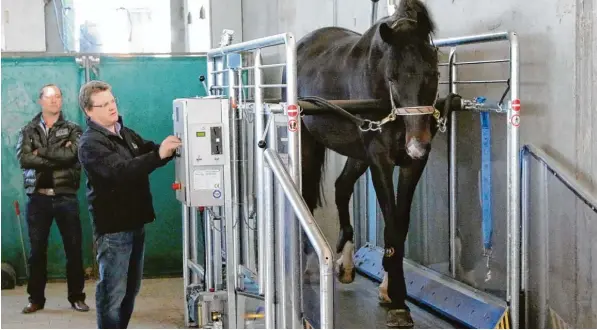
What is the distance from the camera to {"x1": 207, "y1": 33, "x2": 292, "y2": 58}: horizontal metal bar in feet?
12.2

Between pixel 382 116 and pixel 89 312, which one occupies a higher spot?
pixel 382 116

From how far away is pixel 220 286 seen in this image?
537cm

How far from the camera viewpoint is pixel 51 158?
604 cm

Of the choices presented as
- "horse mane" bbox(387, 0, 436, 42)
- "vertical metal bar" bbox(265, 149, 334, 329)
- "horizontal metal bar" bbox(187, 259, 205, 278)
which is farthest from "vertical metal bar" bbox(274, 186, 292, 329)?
"horizontal metal bar" bbox(187, 259, 205, 278)

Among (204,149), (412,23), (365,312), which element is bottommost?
(365,312)

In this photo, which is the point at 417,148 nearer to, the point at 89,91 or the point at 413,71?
the point at 413,71

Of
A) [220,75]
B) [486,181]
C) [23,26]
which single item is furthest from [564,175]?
[23,26]

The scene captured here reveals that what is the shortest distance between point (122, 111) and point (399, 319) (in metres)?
3.81

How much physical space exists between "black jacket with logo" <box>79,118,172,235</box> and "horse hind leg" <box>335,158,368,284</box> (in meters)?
1.21

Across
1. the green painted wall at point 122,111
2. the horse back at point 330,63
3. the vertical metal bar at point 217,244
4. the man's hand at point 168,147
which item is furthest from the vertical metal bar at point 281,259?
the green painted wall at point 122,111

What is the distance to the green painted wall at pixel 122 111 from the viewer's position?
6938mm

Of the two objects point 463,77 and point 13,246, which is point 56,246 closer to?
point 13,246

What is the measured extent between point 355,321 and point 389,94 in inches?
46.9

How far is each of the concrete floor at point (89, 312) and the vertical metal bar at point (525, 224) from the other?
2591 millimetres
